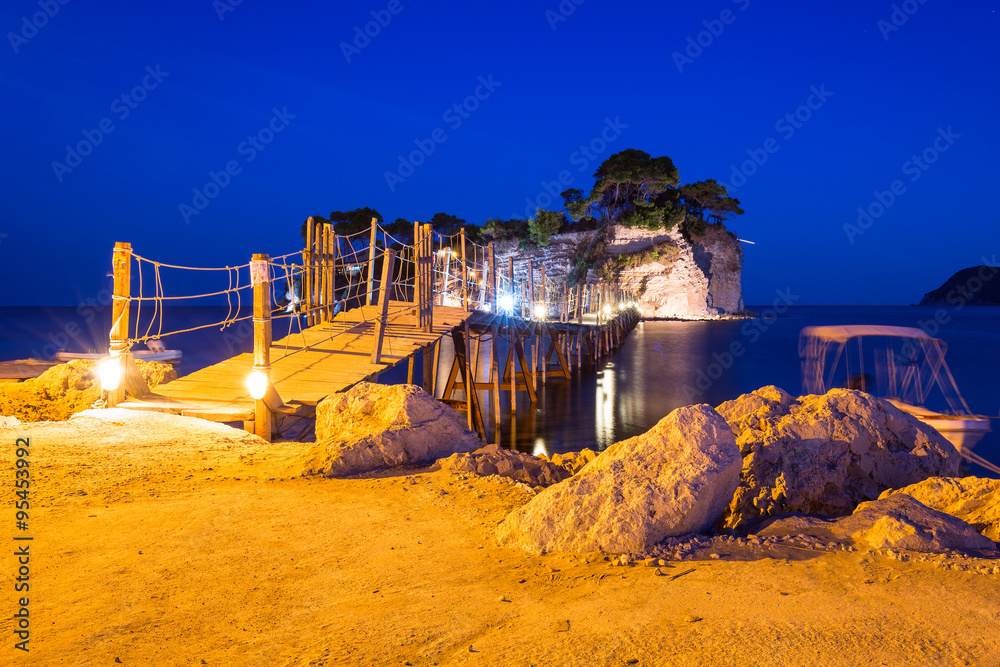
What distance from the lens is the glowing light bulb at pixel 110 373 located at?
20.6 feet

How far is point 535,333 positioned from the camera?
18.6 metres

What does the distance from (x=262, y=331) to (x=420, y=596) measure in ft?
14.4

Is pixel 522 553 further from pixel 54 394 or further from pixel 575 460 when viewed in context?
pixel 54 394

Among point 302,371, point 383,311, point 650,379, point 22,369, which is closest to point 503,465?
point 302,371

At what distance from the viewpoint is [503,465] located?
4.71 meters

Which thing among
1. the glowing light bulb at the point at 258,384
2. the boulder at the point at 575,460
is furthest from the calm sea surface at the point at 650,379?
the glowing light bulb at the point at 258,384

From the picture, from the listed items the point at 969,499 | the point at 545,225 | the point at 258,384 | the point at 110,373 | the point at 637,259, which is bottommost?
the point at 969,499

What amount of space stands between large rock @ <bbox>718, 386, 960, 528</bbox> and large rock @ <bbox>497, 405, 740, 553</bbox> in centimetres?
108

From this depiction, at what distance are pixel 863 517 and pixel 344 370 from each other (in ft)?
20.9

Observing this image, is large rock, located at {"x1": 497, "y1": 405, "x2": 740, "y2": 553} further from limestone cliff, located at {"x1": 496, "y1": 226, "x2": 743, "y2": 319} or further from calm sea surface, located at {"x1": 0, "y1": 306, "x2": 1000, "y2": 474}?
limestone cliff, located at {"x1": 496, "y1": 226, "x2": 743, "y2": 319}

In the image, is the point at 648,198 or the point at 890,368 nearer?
the point at 890,368

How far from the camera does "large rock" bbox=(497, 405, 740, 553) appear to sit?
306 centimetres

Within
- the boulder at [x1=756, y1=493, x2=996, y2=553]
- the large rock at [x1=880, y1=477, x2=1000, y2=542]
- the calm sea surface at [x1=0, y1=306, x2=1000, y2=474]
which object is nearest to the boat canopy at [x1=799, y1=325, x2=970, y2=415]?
the calm sea surface at [x1=0, y1=306, x2=1000, y2=474]

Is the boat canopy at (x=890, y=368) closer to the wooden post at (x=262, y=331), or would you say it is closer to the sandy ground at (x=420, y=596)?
the sandy ground at (x=420, y=596)
